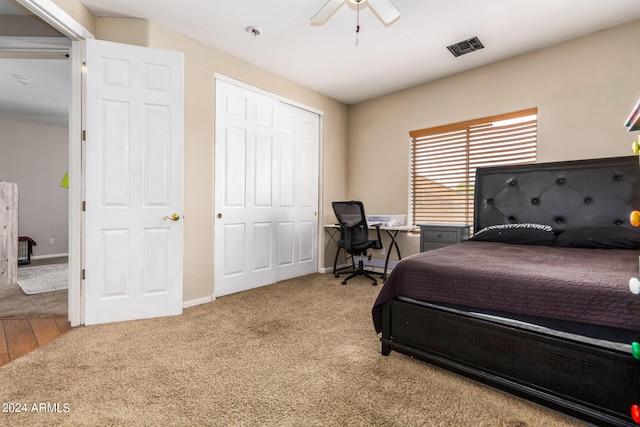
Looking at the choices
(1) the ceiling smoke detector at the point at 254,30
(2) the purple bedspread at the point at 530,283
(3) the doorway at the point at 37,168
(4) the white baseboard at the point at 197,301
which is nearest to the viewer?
(2) the purple bedspread at the point at 530,283

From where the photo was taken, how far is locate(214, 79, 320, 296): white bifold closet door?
3.17m

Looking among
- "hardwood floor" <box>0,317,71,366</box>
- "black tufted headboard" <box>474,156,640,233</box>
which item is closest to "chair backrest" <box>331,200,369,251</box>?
"black tufted headboard" <box>474,156,640,233</box>

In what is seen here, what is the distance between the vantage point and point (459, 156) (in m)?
3.54

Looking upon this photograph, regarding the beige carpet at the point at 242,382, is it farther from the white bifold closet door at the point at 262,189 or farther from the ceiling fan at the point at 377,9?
the ceiling fan at the point at 377,9

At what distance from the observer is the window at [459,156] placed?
3111 mm

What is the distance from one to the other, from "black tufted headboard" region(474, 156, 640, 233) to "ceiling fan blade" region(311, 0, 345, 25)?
2.13m

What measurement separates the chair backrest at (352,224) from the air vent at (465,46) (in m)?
1.86

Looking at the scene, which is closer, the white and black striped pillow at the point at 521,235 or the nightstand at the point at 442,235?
the white and black striped pillow at the point at 521,235

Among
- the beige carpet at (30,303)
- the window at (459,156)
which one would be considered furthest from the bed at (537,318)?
the beige carpet at (30,303)

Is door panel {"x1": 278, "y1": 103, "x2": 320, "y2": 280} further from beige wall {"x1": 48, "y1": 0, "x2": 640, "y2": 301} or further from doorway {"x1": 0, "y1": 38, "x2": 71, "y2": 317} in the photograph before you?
doorway {"x1": 0, "y1": 38, "x2": 71, "y2": 317}

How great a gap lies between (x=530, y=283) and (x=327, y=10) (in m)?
2.12

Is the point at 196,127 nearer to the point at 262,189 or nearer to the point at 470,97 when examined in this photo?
the point at 262,189

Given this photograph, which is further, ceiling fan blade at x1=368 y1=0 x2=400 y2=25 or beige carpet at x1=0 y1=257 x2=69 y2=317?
beige carpet at x1=0 y1=257 x2=69 y2=317

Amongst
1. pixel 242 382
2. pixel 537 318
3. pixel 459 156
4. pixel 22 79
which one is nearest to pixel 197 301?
pixel 242 382
